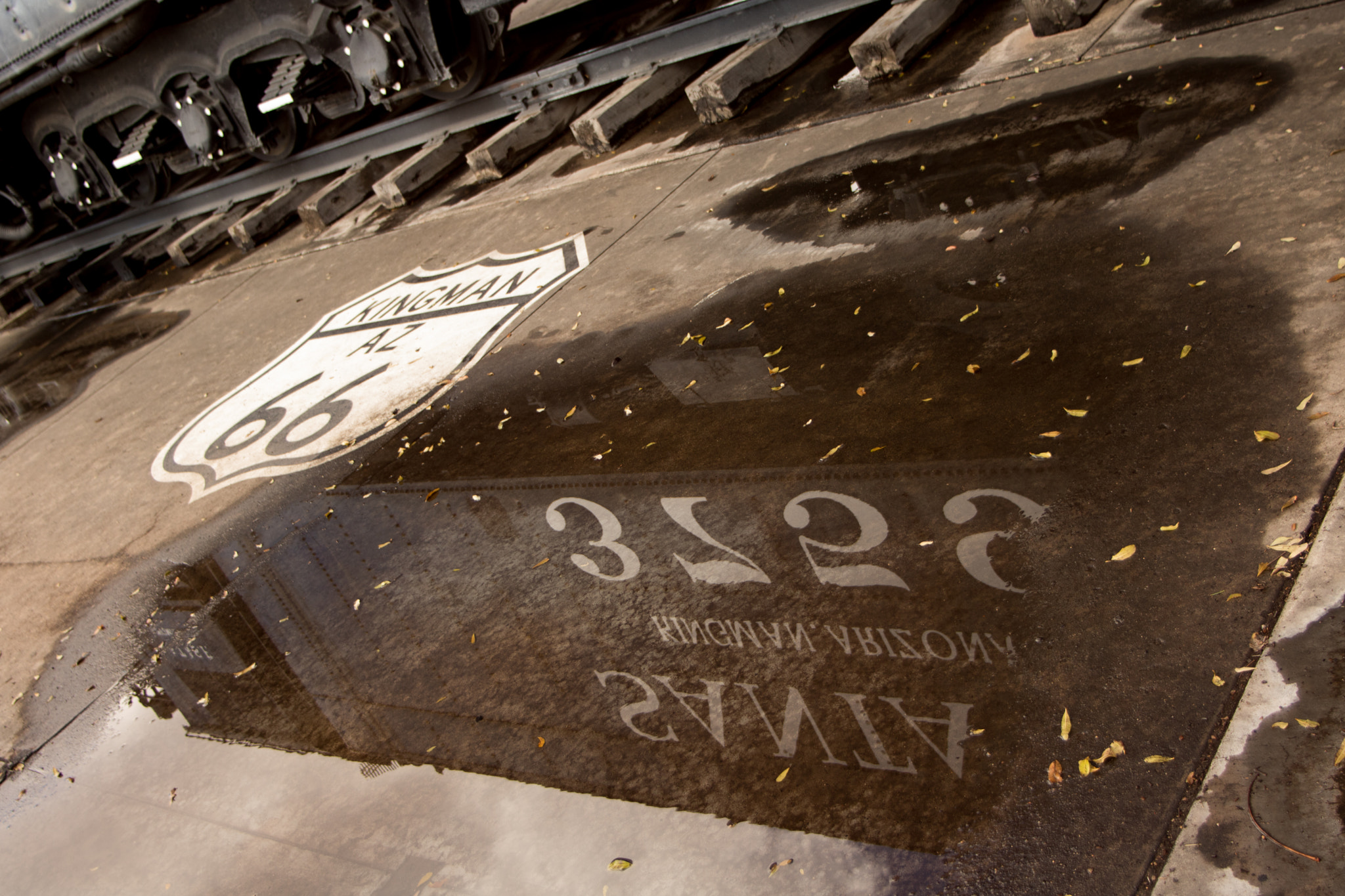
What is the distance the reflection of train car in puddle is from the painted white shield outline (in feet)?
7.92

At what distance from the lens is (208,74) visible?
8.61 m

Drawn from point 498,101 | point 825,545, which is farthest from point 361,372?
point 498,101

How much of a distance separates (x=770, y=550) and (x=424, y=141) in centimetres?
Result: 690

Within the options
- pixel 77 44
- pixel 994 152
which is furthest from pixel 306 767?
pixel 77 44

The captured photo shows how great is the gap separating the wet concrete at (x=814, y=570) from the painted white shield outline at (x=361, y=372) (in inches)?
15.1

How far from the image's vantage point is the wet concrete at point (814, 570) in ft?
6.52

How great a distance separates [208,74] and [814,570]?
855 cm

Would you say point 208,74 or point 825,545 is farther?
point 208,74

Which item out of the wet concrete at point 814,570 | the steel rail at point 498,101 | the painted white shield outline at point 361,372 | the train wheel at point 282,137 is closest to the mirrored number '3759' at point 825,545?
the wet concrete at point 814,570

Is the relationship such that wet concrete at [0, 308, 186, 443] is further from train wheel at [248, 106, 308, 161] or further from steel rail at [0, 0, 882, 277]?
train wheel at [248, 106, 308, 161]

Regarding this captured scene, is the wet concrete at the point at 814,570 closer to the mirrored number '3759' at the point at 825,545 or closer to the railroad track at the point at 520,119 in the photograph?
the mirrored number '3759' at the point at 825,545

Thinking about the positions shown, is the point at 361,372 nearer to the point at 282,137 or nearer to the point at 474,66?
the point at 474,66

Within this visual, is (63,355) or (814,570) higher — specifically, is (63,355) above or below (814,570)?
above

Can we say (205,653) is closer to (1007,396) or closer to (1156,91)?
(1007,396)
